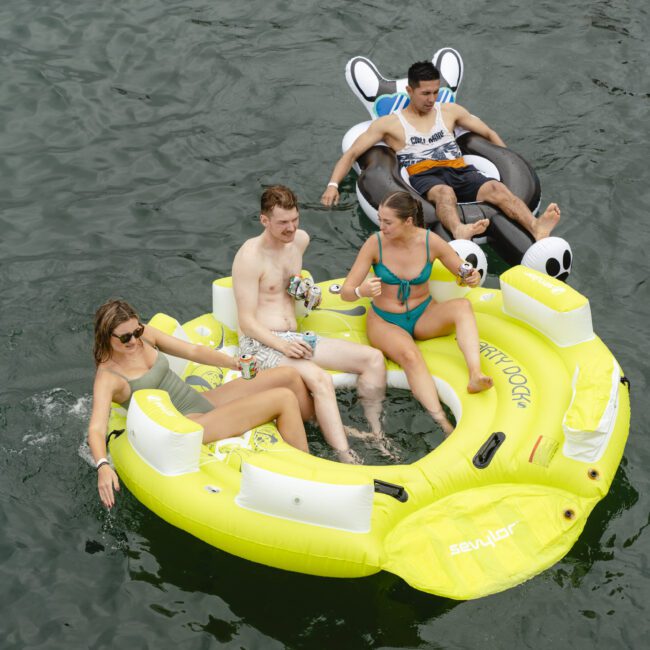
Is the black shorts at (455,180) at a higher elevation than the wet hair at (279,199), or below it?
below

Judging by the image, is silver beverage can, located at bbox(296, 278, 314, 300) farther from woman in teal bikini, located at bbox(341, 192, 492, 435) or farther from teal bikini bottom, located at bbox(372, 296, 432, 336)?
teal bikini bottom, located at bbox(372, 296, 432, 336)

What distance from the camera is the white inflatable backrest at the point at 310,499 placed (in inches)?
205

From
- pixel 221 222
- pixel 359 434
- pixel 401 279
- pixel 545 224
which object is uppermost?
pixel 401 279

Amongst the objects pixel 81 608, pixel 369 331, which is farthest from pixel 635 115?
pixel 81 608

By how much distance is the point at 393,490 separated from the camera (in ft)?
18.2

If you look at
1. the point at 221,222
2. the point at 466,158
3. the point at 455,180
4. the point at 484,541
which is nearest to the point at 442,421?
the point at 484,541

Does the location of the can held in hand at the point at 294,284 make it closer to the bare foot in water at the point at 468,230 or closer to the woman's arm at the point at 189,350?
the woman's arm at the point at 189,350

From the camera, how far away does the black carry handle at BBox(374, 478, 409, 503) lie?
5523 mm

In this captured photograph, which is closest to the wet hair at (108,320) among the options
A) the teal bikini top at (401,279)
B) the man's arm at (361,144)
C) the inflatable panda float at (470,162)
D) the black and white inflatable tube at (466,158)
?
the teal bikini top at (401,279)

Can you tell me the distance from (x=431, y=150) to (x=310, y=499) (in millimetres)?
4014

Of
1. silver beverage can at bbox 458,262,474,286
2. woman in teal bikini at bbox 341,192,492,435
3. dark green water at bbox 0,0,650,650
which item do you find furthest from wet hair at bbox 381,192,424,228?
dark green water at bbox 0,0,650,650

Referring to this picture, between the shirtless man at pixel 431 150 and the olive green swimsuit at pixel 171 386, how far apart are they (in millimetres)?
2500

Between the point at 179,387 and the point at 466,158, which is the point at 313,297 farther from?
the point at 466,158

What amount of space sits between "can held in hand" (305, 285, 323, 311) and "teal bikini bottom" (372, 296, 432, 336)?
1.26 ft
